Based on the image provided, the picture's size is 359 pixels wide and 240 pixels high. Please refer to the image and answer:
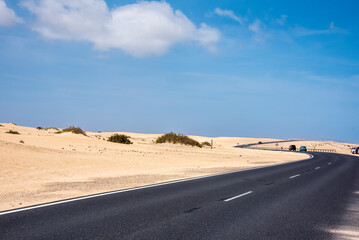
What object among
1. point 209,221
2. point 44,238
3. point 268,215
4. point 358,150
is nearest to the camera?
point 44,238

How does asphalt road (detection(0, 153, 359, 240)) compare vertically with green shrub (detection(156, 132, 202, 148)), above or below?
below

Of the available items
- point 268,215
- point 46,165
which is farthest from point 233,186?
point 46,165

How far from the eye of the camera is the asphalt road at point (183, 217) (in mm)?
6383

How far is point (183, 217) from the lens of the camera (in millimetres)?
7789

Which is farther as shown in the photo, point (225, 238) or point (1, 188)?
point (1, 188)

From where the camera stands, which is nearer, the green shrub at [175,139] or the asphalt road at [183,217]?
the asphalt road at [183,217]

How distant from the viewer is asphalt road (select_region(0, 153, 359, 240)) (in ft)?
20.9

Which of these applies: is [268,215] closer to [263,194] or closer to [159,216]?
[159,216]

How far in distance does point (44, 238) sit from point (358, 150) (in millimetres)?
81677

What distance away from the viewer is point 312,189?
13.5 meters

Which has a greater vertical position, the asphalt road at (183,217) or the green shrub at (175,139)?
the green shrub at (175,139)

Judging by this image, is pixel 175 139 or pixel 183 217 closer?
pixel 183 217

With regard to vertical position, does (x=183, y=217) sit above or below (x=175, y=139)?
below

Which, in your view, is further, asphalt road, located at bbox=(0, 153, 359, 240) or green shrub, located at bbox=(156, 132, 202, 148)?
green shrub, located at bbox=(156, 132, 202, 148)
